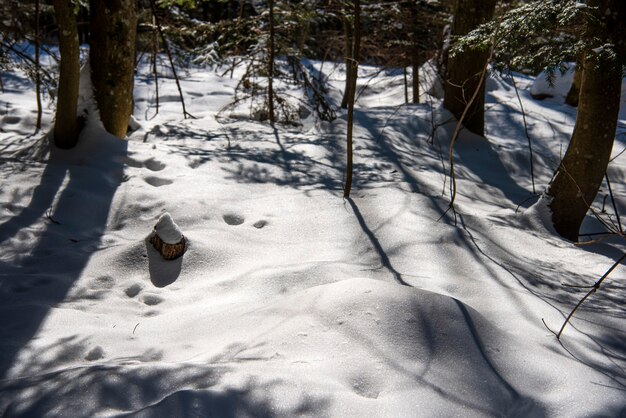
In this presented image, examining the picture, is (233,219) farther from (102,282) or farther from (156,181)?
(102,282)

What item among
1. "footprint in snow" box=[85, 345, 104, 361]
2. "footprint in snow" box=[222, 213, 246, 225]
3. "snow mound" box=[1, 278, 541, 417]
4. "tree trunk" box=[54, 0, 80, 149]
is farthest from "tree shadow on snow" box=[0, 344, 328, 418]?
"tree trunk" box=[54, 0, 80, 149]

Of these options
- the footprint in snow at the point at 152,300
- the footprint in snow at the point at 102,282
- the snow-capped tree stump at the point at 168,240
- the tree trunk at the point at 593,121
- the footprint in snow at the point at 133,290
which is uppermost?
the tree trunk at the point at 593,121

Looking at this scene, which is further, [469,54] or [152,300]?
[469,54]

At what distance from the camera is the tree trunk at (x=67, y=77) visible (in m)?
5.23

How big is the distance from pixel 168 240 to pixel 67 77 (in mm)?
2713

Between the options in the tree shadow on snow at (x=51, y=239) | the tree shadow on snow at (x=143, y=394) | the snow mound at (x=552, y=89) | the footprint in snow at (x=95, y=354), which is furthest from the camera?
the snow mound at (x=552, y=89)

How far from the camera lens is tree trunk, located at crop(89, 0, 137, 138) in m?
5.75

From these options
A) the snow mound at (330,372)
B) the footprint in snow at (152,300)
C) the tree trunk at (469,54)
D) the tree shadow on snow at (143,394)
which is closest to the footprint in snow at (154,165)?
the footprint in snow at (152,300)

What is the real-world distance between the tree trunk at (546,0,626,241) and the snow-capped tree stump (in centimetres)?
304

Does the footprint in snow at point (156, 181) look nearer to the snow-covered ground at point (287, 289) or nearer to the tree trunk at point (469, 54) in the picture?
the snow-covered ground at point (287, 289)

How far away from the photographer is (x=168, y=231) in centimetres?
388

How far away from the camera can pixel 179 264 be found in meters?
3.85

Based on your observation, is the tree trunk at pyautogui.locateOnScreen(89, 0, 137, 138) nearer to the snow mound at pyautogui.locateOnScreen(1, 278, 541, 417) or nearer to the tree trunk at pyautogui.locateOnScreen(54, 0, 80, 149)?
the tree trunk at pyautogui.locateOnScreen(54, 0, 80, 149)

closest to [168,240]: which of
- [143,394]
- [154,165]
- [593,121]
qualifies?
[143,394]
